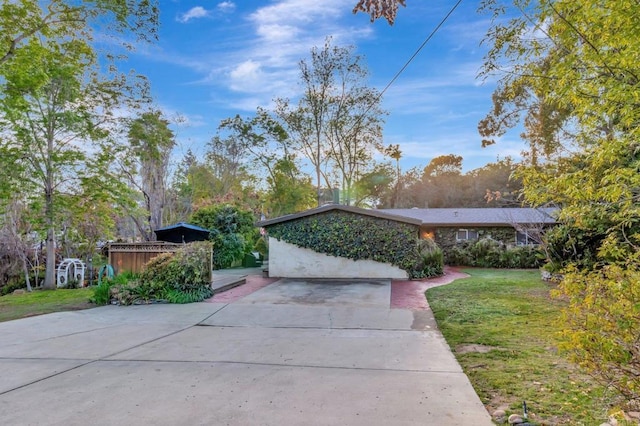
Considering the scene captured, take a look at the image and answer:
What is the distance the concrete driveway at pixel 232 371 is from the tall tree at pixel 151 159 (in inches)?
353

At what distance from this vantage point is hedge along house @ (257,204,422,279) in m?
13.1

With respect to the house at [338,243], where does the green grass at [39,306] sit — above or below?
below

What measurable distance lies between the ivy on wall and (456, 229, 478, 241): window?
22.3ft

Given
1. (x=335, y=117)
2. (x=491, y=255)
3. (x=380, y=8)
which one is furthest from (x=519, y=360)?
(x=335, y=117)

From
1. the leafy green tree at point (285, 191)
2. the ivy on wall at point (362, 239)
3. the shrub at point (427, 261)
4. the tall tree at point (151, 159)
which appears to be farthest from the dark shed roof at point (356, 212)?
the leafy green tree at point (285, 191)

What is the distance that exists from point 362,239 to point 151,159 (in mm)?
10374

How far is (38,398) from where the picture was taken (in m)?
3.31

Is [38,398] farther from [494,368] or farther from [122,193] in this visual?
[122,193]

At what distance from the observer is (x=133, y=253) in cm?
1016

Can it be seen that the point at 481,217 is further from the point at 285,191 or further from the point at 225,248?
the point at 225,248

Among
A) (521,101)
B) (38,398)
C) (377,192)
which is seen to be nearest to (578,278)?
(38,398)

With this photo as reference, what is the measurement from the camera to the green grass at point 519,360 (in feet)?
9.89

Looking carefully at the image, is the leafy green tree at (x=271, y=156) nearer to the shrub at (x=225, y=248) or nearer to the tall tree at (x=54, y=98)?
the shrub at (x=225, y=248)

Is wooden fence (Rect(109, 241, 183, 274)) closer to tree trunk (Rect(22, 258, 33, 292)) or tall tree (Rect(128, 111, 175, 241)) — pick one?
tall tree (Rect(128, 111, 175, 241))
